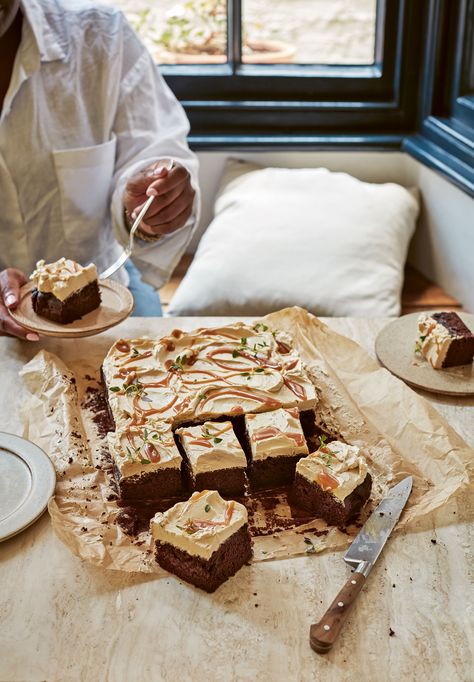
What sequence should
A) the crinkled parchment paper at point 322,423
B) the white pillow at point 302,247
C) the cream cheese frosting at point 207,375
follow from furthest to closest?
the white pillow at point 302,247
the cream cheese frosting at point 207,375
the crinkled parchment paper at point 322,423

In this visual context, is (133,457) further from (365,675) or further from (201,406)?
(365,675)

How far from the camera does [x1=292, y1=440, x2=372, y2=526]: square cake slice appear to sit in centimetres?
136

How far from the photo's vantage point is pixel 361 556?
1283 millimetres

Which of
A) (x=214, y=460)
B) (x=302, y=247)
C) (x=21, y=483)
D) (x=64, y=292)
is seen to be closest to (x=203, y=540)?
(x=214, y=460)

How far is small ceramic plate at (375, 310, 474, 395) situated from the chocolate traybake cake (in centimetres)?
24

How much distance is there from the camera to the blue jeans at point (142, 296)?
241 centimetres

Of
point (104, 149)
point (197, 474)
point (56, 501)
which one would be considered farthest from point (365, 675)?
point (104, 149)

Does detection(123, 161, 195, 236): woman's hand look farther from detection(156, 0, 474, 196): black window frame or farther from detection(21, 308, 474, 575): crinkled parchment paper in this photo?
detection(156, 0, 474, 196): black window frame

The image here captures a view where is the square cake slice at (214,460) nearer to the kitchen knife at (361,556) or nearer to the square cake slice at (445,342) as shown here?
the kitchen knife at (361,556)

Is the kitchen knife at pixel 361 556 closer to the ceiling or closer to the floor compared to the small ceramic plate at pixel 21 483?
closer to the floor

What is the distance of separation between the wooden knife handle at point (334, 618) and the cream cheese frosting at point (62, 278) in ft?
2.89

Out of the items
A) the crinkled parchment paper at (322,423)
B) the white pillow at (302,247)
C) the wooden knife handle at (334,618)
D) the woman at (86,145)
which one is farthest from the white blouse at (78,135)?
the wooden knife handle at (334,618)

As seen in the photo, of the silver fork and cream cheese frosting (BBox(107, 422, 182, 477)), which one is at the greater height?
the silver fork

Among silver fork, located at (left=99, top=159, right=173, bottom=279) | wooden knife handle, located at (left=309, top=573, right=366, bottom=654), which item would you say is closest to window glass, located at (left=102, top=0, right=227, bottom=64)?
silver fork, located at (left=99, top=159, right=173, bottom=279)
